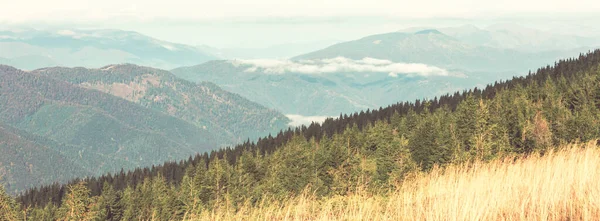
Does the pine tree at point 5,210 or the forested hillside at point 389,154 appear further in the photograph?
the pine tree at point 5,210

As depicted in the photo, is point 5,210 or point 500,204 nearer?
point 500,204

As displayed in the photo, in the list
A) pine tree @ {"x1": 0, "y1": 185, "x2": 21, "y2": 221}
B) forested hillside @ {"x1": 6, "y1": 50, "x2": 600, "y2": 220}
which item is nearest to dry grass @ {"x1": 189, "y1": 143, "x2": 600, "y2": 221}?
forested hillside @ {"x1": 6, "y1": 50, "x2": 600, "y2": 220}

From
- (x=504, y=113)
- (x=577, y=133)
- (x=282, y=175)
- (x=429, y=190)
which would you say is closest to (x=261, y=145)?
(x=282, y=175)

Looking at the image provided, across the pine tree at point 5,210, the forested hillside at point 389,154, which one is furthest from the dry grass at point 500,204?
the pine tree at point 5,210

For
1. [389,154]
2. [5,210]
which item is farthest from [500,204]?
[5,210]

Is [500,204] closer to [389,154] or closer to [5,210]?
[389,154]

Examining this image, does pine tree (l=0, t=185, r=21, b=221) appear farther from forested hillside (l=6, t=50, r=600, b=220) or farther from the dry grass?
the dry grass

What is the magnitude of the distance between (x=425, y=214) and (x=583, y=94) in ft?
336

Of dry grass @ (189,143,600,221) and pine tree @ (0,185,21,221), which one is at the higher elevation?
dry grass @ (189,143,600,221)

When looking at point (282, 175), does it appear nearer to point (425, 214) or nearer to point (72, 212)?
point (72, 212)

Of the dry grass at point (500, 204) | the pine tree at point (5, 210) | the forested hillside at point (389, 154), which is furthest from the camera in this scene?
the pine tree at point (5, 210)

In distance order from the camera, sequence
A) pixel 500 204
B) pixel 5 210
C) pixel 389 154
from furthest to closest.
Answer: pixel 5 210, pixel 389 154, pixel 500 204

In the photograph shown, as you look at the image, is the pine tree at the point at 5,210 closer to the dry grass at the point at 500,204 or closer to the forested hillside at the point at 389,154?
the forested hillside at the point at 389,154

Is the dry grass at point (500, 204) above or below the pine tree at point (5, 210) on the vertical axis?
above
